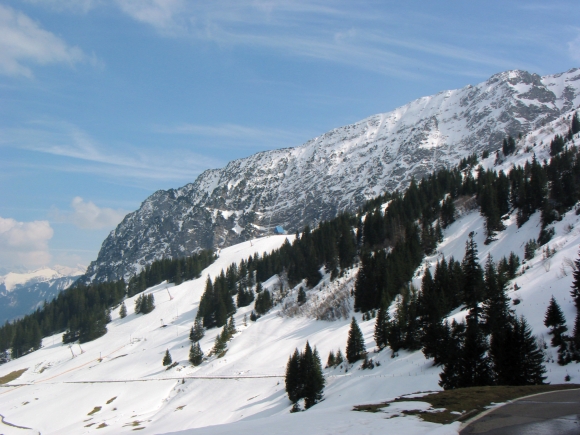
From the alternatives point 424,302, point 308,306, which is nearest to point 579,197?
point 424,302

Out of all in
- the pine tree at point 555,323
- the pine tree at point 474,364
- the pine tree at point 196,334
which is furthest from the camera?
the pine tree at point 196,334

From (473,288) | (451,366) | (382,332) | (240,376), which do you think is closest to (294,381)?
(382,332)

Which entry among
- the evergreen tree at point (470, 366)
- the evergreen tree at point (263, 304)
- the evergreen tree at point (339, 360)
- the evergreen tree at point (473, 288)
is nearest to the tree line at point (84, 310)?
the evergreen tree at point (263, 304)

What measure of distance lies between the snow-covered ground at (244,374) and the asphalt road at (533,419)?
4.47ft

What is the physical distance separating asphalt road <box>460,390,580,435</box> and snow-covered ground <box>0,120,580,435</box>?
1362 millimetres

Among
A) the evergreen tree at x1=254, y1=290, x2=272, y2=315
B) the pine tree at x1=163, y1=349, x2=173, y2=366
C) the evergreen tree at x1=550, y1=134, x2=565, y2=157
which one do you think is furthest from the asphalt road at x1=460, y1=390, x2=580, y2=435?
the evergreen tree at x1=550, y1=134, x2=565, y2=157

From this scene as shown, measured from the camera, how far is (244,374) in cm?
6297

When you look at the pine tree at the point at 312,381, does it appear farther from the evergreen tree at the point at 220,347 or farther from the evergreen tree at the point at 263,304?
the evergreen tree at the point at 263,304

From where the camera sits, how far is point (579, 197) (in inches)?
2862

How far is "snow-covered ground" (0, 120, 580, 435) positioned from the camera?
78.0 ft

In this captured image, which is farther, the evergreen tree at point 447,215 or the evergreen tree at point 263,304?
the evergreen tree at point 263,304

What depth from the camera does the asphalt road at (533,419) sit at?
38.7 ft

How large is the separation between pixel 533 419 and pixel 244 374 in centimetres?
5480

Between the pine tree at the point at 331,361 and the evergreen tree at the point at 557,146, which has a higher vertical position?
the evergreen tree at the point at 557,146
